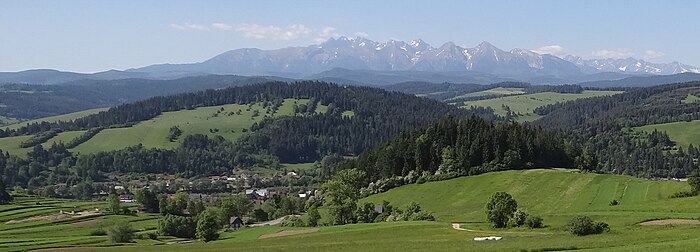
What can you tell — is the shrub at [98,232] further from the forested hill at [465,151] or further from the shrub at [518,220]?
the shrub at [518,220]

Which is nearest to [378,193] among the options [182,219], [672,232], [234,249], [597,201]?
[182,219]

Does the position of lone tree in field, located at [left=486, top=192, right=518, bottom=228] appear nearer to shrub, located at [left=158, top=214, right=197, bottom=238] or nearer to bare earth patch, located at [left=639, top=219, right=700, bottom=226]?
bare earth patch, located at [left=639, top=219, right=700, bottom=226]

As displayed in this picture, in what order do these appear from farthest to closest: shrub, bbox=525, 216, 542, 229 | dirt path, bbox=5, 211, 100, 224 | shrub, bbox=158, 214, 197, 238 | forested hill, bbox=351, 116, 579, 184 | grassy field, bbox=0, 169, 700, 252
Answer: forested hill, bbox=351, 116, 579, 184, dirt path, bbox=5, 211, 100, 224, shrub, bbox=158, 214, 197, 238, shrub, bbox=525, 216, 542, 229, grassy field, bbox=0, 169, 700, 252

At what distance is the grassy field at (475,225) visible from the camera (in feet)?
148

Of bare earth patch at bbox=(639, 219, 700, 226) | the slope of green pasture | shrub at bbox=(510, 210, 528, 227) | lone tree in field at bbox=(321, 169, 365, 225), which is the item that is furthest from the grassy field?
lone tree in field at bbox=(321, 169, 365, 225)

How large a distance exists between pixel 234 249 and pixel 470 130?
91.1 m

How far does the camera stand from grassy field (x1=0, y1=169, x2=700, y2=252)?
45.2m

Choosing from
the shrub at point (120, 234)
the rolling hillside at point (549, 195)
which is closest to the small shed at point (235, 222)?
the rolling hillside at point (549, 195)

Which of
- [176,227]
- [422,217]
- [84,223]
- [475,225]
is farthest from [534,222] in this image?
[84,223]

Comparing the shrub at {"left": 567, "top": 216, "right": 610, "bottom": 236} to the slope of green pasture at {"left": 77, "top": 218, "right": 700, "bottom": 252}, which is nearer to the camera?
the slope of green pasture at {"left": 77, "top": 218, "right": 700, "bottom": 252}

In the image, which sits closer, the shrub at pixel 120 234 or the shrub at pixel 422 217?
the shrub at pixel 422 217

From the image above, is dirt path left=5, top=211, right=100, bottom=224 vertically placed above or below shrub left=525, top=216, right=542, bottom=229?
below

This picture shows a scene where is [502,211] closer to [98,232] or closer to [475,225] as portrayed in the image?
[475,225]

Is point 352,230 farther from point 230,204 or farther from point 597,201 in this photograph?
point 230,204
